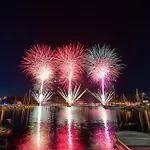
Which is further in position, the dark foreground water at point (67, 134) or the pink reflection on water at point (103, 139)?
the dark foreground water at point (67, 134)

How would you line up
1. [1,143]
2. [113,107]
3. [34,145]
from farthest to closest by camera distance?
[113,107] < [1,143] < [34,145]

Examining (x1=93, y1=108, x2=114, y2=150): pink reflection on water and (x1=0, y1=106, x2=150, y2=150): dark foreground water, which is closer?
(x1=93, y1=108, x2=114, y2=150): pink reflection on water

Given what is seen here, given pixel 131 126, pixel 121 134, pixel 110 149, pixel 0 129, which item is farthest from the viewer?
pixel 131 126

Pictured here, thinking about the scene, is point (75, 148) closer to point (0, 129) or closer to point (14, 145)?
point (14, 145)

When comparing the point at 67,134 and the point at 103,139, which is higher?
the point at 67,134

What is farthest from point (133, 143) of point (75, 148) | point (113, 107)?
point (113, 107)

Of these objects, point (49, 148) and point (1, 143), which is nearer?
point (49, 148)

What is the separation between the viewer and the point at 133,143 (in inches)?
719

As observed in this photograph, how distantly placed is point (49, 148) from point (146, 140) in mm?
13990

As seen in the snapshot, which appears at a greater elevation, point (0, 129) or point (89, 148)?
point (0, 129)

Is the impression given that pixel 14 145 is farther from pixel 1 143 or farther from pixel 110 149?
pixel 110 149

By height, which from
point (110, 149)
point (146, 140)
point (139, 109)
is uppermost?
point (139, 109)

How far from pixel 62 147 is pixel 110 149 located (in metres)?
6.67

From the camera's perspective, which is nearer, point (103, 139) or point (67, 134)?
point (103, 139)
